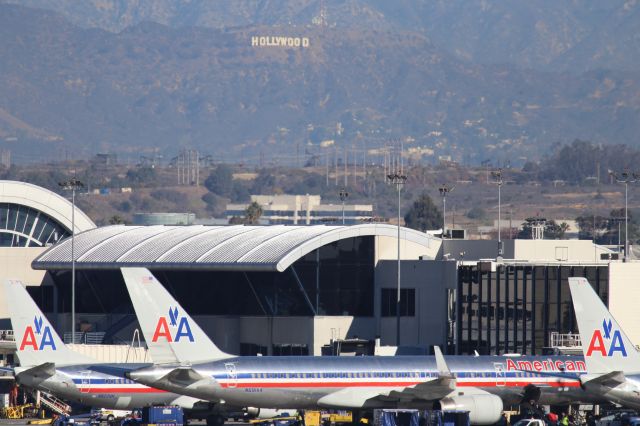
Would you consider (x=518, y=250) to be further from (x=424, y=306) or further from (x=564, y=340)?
(x=564, y=340)

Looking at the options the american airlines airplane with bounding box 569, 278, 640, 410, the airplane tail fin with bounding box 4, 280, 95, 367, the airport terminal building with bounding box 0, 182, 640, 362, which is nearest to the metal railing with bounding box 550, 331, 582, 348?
the airport terminal building with bounding box 0, 182, 640, 362

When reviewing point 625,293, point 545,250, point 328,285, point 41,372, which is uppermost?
point 545,250

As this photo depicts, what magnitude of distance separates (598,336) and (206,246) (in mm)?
55683

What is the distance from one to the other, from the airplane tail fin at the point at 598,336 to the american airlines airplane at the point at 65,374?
22.5 meters

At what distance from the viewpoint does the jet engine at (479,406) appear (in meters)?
82.8

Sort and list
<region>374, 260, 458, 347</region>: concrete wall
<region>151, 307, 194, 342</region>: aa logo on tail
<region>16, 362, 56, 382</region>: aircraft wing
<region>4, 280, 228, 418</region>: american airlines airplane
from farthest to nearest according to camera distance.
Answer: <region>374, 260, 458, 347</region>: concrete wall, <region>4, 280, 228, 418</region>: american airlines airplane, <region>16, 362, 56, 382</region>: aircraft wing, <region>151, 307, 194, 342</region>: aa logo on tail

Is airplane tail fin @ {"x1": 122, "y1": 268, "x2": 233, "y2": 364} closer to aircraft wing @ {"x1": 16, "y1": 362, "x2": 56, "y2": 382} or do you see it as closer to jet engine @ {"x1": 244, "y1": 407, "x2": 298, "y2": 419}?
jet engine @ {"x1": 244, "y1": 407, "x2": 298, "y2": 419}

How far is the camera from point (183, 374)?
7994 cm

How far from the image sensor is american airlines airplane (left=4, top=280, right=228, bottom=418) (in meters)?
86.0

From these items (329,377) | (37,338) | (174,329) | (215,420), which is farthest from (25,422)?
(329,377)

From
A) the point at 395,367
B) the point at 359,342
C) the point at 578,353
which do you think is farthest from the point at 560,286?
the point at 395,367

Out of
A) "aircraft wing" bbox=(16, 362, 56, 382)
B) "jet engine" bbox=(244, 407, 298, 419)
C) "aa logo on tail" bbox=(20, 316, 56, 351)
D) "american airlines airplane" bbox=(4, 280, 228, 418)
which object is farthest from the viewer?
"aa logo on tail" bbox=(20, 316, 56, 351)

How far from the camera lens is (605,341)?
7738 cm

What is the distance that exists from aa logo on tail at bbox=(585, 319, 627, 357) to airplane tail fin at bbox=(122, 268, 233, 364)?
20.9 m
